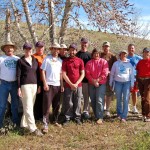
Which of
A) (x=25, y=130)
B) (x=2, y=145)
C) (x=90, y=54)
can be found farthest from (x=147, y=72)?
(x=2, y=145)

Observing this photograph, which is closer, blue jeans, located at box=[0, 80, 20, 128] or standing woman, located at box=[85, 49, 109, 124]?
blue jeans, located at box=[0, 80, 20, 128]

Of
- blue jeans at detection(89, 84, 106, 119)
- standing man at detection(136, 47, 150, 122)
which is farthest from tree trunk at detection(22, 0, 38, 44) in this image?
standing man at detection(136, 47, 150, 122)

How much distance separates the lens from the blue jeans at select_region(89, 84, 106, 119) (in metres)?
8.68

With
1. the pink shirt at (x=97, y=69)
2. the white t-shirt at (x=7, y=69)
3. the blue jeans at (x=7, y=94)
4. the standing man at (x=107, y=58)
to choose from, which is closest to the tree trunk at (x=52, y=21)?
the standing man at (x=107, y=58)

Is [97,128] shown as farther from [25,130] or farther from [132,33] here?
[132,33]

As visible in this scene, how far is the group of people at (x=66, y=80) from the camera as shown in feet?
24.5

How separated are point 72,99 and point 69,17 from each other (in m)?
3.48

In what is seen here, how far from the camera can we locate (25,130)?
7742mm

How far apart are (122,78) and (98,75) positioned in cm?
66

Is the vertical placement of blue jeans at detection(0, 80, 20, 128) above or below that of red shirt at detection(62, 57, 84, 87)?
below

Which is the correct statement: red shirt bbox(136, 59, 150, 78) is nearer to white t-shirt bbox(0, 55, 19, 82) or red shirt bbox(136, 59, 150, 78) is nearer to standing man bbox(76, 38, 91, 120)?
standing man bbox(76, 38, 91, 120)

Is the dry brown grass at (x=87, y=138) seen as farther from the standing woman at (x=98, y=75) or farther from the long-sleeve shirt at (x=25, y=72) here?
the long-sleeve shirt at (x=25, y=72)

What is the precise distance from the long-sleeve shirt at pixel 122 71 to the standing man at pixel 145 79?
39 centimetres

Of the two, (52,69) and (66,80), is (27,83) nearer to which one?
(52,69)
